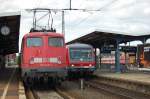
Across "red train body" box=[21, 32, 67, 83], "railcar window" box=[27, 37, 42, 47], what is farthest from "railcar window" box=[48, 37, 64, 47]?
"railcar window" box=[27, 37, 42, 47]

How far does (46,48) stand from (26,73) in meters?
1.72

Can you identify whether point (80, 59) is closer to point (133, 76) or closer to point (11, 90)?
point (133, 76)

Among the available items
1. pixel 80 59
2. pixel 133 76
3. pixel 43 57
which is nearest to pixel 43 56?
pixel 43 57

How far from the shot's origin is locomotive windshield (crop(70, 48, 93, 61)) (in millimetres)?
34531

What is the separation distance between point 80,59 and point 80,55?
0.34m

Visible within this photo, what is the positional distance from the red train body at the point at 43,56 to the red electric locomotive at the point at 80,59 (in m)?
10.1

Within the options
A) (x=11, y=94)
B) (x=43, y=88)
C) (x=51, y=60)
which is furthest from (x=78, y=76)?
(x=11, y=94)

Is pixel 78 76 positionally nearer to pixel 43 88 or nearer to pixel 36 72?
pixel 43 88

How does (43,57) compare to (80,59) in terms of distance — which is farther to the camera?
(80,59)

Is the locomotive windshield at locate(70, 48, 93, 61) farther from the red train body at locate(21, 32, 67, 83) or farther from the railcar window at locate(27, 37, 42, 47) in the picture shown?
the railcar window at locate(27, 37, 42, 47)

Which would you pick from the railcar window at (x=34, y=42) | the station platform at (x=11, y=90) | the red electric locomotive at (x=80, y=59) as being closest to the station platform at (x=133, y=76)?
the red electric locomotive at (x=80, y=59)

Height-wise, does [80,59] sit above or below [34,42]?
below

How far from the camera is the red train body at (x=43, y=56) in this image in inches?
918

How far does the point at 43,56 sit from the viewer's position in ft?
77.8
